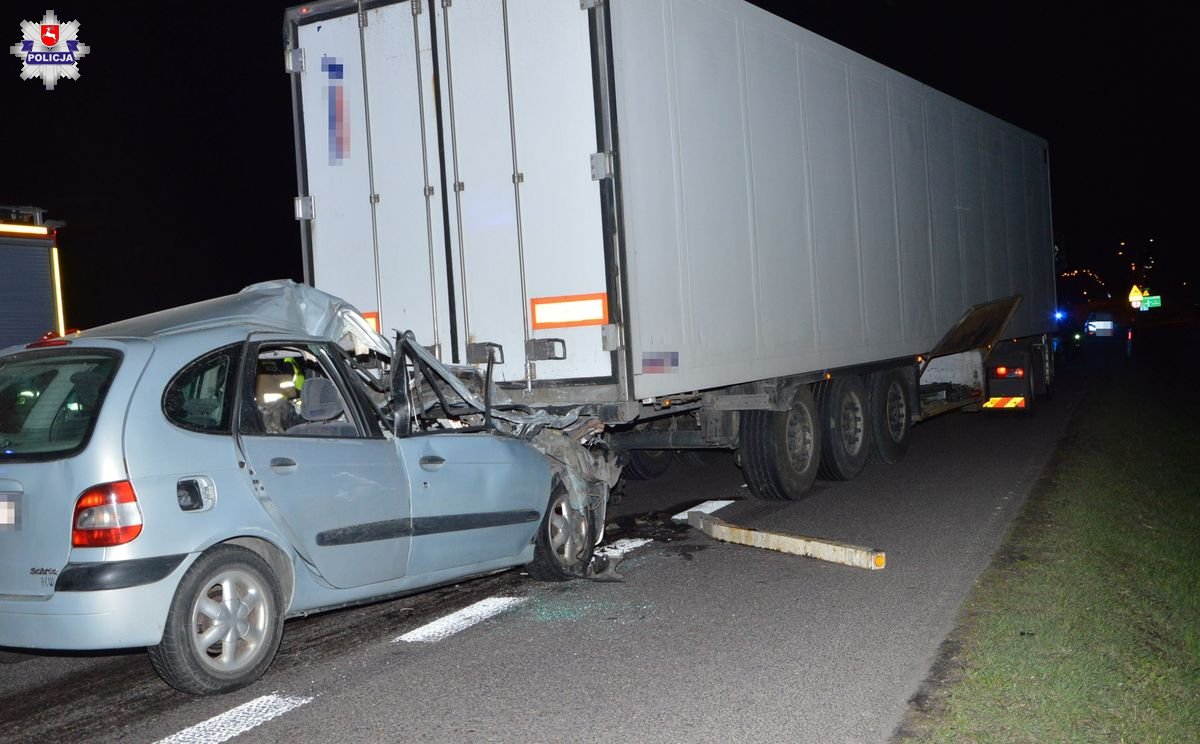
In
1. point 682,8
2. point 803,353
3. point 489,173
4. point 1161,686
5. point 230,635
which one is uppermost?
point 682,8

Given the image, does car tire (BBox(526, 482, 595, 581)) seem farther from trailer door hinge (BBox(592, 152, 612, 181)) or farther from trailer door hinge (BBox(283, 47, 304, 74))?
trailer door hinge (BBox(283, 47, 304, 74))

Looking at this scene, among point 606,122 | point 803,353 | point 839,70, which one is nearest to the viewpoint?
point 606,122

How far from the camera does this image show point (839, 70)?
10.9 meters

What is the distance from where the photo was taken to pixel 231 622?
493 cm

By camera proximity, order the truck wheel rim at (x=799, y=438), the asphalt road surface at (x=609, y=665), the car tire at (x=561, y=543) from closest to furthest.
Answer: the asphalt road surface at (x=609, y=665) < the car tire at (x=561, y=543) < the truck wheel rim at (x=799, y=438)

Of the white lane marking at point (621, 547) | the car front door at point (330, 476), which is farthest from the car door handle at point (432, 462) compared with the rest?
the white lane marking at point (621, 547)

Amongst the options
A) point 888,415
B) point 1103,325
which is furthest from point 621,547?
point 1103,325

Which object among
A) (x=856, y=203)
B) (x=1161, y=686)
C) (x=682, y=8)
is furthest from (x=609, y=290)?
(x=856, y=203)

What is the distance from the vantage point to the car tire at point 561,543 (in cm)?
698

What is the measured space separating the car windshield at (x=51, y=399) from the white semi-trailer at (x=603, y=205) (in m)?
2.68

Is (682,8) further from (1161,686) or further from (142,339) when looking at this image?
(1161,686)

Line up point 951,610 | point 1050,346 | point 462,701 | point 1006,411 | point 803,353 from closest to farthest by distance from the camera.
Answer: point 462,701, point 951,610, point 803,353, point 1006,411, point 1050,346

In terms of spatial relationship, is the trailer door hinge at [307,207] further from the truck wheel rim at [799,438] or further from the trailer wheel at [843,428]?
the trailer wheel at [843,428]

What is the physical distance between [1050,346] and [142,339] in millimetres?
17613
